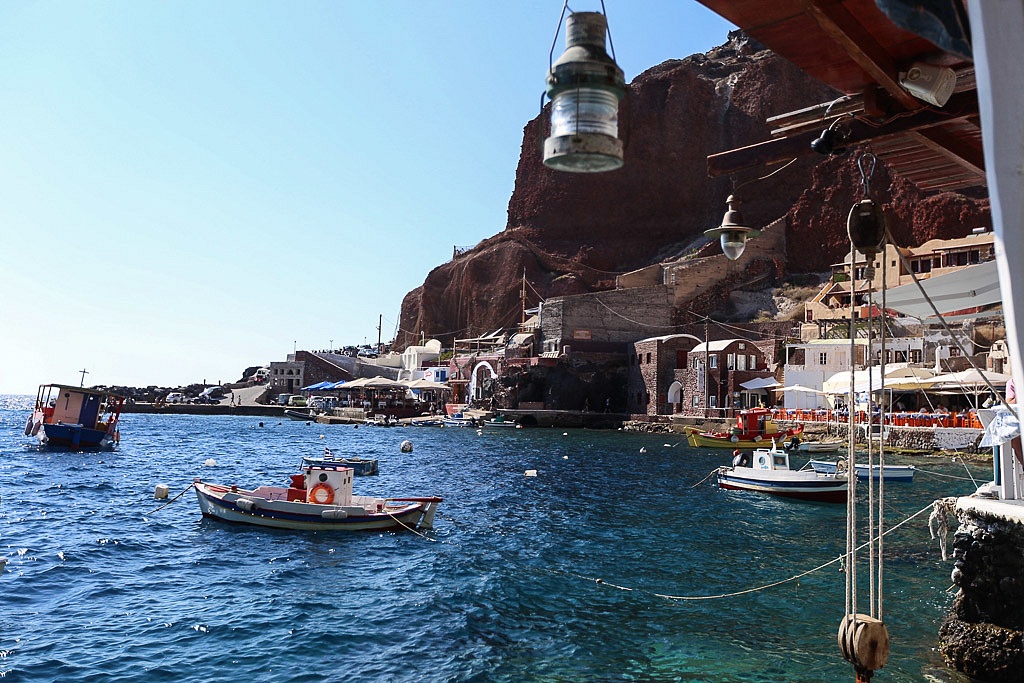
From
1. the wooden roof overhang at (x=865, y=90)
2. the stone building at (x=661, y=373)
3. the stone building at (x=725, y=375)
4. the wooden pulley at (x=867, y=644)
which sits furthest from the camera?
the stone building at (x=661, y=373)

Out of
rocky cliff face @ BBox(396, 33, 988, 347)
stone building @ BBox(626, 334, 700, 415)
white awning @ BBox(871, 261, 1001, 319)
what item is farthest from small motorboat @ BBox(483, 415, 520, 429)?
white awning @ BBox(871, 261, 1001, 319)

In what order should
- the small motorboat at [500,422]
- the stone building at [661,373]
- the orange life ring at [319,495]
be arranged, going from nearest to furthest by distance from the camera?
the orange life ring at [319,495] < the stone building at [661,373] < the small motorboat at [500,422]

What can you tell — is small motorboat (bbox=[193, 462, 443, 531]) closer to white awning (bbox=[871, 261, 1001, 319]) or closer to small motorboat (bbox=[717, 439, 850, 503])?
small motorboat (bbox=[717, 439, 850, 503])

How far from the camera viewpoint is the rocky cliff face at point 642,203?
92.2 metres

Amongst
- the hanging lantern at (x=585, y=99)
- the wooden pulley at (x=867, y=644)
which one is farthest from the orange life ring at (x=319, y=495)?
the hanging lantern at (x=585, y=99)

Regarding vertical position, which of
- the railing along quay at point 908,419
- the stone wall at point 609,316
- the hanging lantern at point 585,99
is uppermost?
the stone wall at point 609,316

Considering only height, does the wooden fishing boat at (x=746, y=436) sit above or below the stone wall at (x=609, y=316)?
below

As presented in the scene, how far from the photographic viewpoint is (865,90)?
4574mm

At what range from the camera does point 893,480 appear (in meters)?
26.1

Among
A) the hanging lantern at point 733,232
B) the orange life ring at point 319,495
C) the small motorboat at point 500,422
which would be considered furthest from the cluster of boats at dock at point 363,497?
the small motorboat at point 500,422

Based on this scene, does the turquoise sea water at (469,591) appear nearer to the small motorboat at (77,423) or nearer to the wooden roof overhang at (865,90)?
the wooden roof overhang at (865,90)

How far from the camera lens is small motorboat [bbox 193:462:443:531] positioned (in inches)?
706

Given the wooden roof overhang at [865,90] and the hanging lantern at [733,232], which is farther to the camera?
the hanging lantern at [733,232]

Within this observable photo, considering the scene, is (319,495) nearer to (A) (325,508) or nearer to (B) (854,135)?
(A) (325,508)
